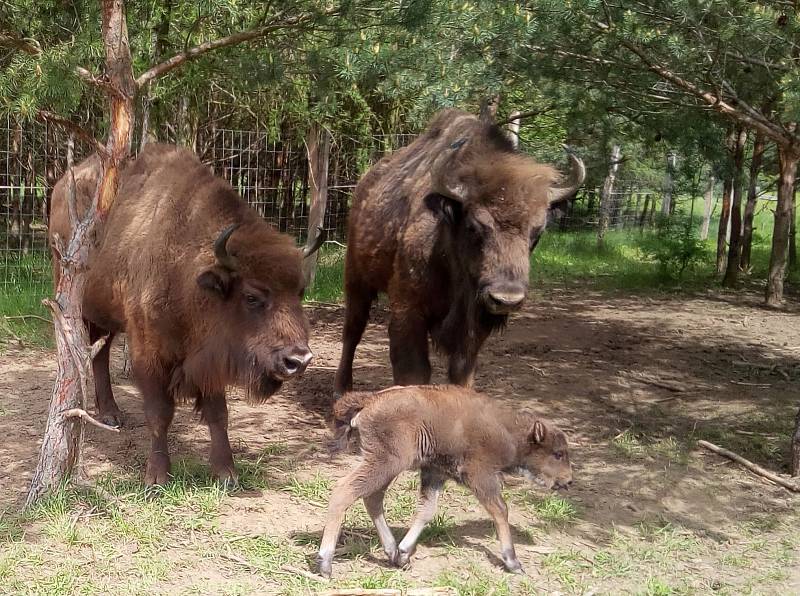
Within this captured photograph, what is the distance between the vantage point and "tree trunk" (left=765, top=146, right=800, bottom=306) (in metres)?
12.6

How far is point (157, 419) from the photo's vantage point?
209 inches

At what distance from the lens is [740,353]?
9789 millimetres

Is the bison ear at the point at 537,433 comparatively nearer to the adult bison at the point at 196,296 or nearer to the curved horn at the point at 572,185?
the adult bison at the point at 196,296

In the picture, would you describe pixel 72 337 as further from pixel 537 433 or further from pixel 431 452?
pixel 537 433

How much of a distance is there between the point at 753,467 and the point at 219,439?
3.71 metres

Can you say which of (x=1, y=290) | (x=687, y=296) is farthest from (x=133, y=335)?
(x=687, y=296)

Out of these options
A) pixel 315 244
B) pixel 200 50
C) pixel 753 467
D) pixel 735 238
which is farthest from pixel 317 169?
pixel 735 238

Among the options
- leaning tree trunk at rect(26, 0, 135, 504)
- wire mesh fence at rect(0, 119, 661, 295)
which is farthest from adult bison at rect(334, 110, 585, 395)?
wire mesh fence at rect(0, 119, 661, 295)

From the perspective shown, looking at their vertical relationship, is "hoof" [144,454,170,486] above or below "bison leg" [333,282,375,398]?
below

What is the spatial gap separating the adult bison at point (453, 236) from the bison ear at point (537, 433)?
2.92 ft

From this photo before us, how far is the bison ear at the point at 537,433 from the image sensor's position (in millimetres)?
4645

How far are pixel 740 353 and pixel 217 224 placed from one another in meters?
6.97

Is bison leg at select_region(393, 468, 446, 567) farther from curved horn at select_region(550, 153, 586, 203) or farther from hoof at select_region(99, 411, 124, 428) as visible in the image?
hoof at select_region(99, 411, 124, 428)

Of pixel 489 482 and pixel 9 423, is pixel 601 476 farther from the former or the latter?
pixel 9 423
